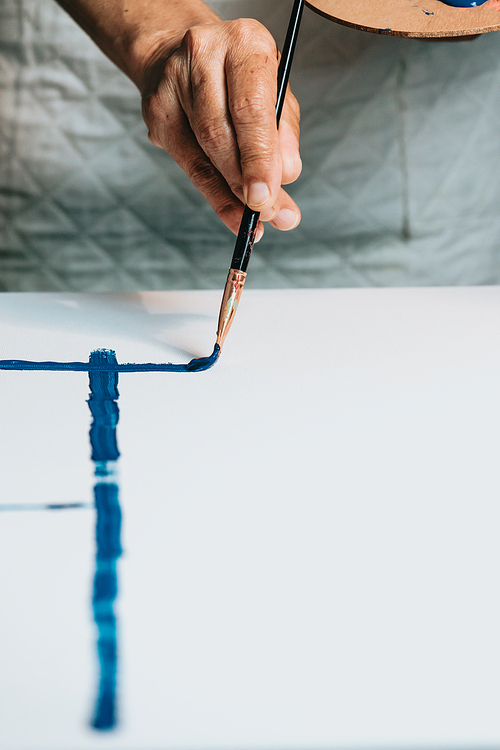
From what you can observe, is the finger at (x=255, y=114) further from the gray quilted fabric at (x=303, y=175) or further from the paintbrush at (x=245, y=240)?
the gray quilted fabric at (x=303, y=175)

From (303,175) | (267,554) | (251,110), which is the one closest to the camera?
(267,554)

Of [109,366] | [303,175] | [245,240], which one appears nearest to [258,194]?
[245,240]

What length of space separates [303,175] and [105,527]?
25.7 inches

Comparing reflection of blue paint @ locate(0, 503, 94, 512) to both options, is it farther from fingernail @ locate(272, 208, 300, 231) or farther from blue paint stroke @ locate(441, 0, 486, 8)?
blue paint stroke @ locate(441, 0, 486, 8)

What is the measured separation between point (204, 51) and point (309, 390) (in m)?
0.26

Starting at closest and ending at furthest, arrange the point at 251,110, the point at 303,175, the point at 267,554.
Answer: the point at 267,554
the point at 251,110
the point at 303,175

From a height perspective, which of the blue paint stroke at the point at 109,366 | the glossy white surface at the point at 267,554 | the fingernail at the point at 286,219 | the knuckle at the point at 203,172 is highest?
the knuckle at the point at 203,172

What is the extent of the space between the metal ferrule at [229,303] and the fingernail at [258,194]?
0.05 meters

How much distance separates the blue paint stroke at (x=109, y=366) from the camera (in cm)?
44

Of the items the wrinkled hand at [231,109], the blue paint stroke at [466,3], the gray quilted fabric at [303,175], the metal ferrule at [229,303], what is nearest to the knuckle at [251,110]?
the wrinkled hand at [231,109]

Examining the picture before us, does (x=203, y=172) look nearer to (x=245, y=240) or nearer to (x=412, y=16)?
→ (x=245, y=240)

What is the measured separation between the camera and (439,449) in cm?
35

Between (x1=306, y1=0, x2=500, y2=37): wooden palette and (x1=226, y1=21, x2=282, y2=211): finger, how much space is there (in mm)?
135

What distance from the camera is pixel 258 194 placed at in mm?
453
